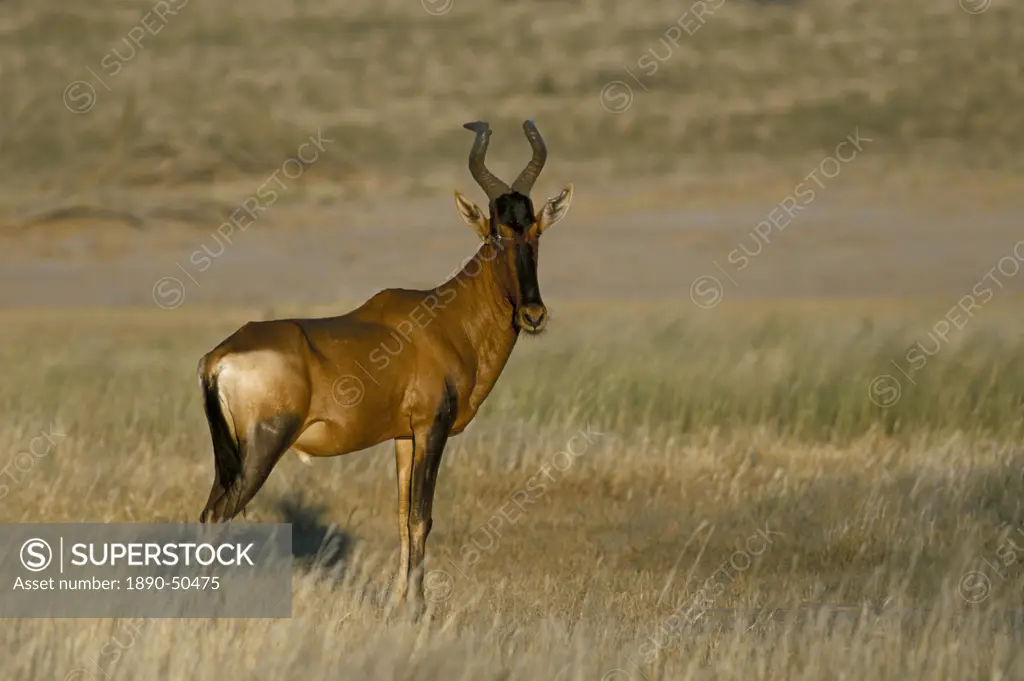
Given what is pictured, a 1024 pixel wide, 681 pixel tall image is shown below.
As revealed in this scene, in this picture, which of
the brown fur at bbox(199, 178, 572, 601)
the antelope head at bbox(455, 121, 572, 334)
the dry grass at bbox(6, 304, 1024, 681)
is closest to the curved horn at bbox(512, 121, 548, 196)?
the antelope head at bbox(455, 121, 572, 334)

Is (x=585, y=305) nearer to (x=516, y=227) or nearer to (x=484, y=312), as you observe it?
(x=484, y=312)

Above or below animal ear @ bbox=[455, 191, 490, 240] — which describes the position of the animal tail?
below

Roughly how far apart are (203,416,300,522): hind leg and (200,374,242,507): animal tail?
4cm

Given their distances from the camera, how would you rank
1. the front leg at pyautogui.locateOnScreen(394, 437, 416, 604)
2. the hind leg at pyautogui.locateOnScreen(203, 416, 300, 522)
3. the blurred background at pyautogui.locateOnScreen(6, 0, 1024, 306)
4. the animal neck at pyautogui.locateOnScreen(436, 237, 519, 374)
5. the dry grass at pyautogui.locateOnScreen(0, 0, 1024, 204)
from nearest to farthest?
1. the hind leg at pyautogui.locateOnScreen(203, 416, 300, 522)
2. the front leg at pyautogui.locateOnScreen(394, 437, 416, 604)
3. the animal neck at pyautogui.locateOnScreen(436, 237, 519, 374)
4. the blurred background at pyautogui.locateOnScreen(6, 0, 1024, 306)
5. the dry grass at pyautogui.locateOnScreen(0, 0, 1024, 204)

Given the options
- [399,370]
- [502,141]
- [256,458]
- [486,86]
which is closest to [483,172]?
[399,370]

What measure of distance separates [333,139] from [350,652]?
34.6m

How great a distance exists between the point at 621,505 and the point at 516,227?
14.3ft

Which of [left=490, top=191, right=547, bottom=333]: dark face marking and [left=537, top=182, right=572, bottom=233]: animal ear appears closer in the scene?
[left=490, top=191, right=547, bottom=333]: dark face marking

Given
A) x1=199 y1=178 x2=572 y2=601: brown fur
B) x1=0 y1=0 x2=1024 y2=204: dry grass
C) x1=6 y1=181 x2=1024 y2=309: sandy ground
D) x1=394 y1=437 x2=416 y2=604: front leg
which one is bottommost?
x1=394 y1=437 x2=416 y2=604: front leg

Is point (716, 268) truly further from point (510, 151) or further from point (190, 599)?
point (190, 599)

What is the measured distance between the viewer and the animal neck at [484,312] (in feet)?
34.7

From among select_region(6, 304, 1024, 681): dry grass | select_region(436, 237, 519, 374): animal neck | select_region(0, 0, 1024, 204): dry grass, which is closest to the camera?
select_region(6, 304, 1024, 681): dry grass

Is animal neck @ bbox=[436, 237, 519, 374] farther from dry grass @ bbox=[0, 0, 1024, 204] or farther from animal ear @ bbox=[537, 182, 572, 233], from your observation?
dry grass @ bbox=[0, 0, 1024, 204]

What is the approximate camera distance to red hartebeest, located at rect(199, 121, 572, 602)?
980 cm
